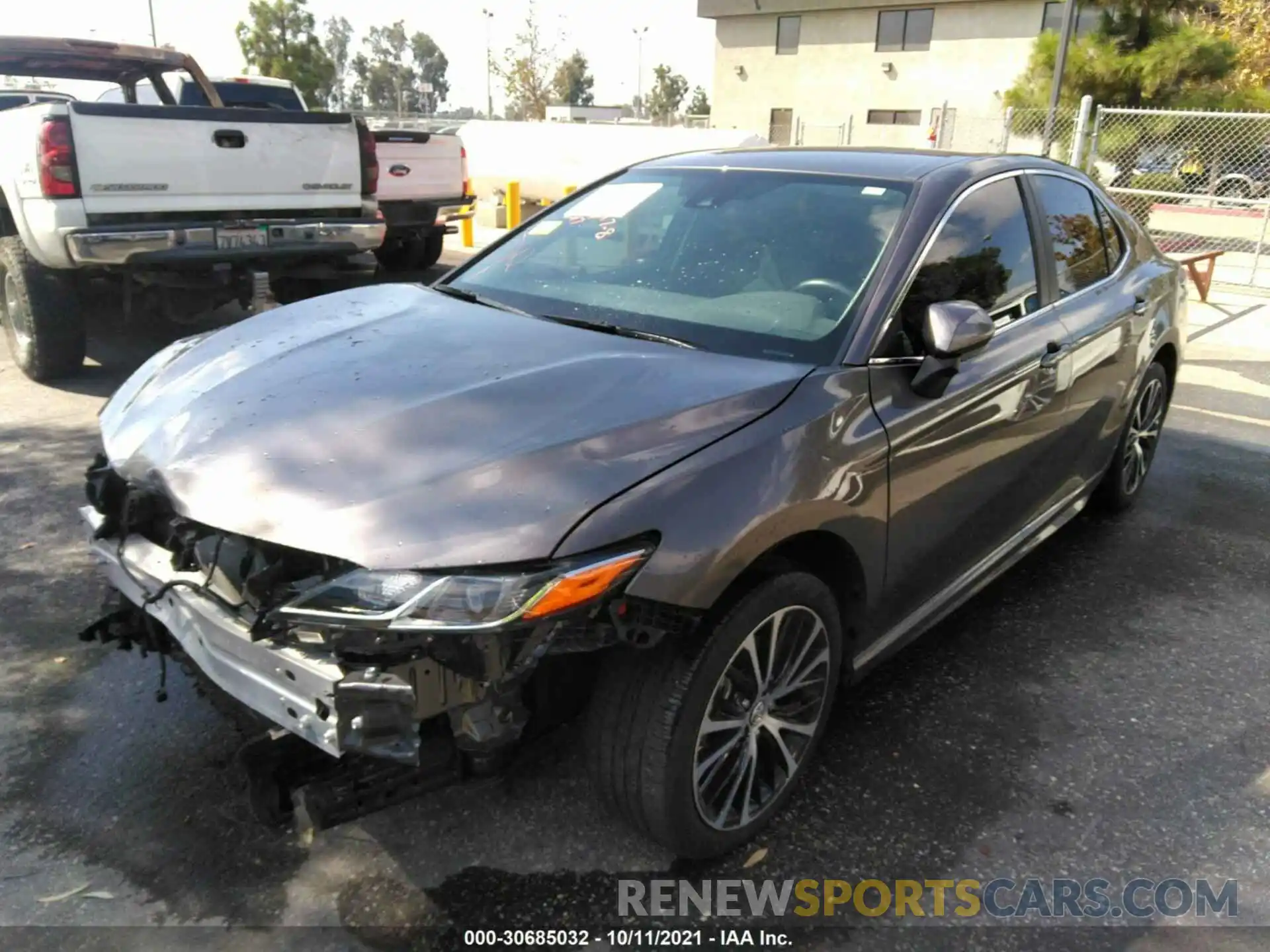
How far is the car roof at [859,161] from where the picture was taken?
131 inches

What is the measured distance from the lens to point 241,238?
6.46m

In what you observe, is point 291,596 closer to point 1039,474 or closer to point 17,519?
point 1039,474

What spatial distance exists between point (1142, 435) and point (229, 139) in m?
5.67

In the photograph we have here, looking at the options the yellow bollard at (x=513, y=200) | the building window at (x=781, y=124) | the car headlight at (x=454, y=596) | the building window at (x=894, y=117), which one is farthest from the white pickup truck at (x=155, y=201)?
the building window at (x=781, y=124)

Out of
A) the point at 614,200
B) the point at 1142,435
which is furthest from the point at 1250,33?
the point at 614,200

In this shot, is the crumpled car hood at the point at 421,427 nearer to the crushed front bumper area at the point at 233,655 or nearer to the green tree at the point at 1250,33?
the crushed front bumper area at the point at 233,655

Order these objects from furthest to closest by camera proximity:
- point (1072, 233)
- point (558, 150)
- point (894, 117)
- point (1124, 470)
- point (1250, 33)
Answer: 1. point (894, 117)
2. point (1250, 33)
3. point (558, 150)
4. point (1124, 470)
5. point (1072, 233)

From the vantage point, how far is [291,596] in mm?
2121

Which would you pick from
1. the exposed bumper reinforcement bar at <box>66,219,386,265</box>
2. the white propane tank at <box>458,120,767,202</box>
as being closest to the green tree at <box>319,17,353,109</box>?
the white propane tank at <box>458,120,767,202</box>

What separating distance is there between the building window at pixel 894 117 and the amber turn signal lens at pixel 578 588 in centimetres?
3806

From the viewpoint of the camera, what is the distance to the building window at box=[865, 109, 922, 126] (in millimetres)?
36938

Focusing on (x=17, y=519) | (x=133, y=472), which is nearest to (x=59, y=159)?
(x=17, y=519)

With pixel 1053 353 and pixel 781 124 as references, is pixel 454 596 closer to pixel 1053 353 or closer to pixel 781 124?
pixel 1053 353

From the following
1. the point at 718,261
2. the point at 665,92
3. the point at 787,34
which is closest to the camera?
the point at 718,261
